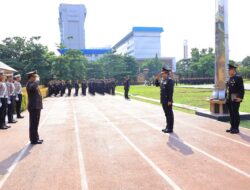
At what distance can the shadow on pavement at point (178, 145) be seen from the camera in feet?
22.4

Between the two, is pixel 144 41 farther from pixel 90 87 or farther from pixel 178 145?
pixel 178 145

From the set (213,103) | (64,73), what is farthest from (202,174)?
(64,73)

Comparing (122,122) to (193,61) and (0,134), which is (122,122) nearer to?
(0,134)

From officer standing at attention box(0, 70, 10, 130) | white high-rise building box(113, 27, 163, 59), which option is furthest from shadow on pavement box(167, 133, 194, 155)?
white high-rise building box(113, 27, 163, 59)

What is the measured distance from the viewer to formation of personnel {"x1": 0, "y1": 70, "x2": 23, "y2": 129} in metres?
10.6

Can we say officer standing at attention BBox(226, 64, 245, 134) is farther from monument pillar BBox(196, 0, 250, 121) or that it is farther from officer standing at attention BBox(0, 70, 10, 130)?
officer standing at attention BBox(0, 70, 10, 130)

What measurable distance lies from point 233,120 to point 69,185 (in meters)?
5.47

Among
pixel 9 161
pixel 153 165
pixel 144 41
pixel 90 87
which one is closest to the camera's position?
pixel 153 165

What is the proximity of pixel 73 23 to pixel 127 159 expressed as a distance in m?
157

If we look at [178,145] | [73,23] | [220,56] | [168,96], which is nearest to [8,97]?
[168,96]

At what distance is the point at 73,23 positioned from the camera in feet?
517

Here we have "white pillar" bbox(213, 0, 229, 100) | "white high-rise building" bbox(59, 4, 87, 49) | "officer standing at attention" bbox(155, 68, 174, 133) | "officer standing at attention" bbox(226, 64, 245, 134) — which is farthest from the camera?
"white high-rise building" bbox(59, 4, 87, 49)

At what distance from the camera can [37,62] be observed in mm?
40406

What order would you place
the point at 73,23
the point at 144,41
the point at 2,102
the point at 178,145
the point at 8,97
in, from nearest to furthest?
the point at 178,145 < the point at 2,102 < the point at 8,97 < the point at 144,41 < the point at 73,23
